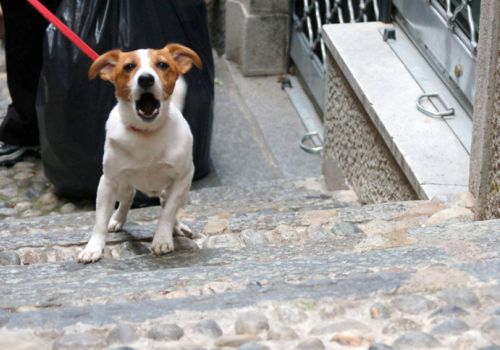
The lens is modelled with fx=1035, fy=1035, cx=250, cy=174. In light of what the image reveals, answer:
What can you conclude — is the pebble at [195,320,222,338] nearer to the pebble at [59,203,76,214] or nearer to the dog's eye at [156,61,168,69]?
the dog's eye at [156,61,168,69]

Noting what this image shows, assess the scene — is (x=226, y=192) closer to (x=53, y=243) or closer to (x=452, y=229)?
(x=53, y=243)

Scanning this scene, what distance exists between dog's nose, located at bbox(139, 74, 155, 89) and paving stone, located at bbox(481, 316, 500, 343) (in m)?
1.30

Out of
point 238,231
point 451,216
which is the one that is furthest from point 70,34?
point 451,216

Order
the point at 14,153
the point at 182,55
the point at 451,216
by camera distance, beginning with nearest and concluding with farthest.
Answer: the point at 182,55
the point at 451,216
the point at 14,153

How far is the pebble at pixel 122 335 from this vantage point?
A: 1.98 metres

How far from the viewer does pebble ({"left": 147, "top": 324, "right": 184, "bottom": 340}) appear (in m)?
1.99

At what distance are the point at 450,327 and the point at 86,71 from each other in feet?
9.37

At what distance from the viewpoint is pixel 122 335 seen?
198cm

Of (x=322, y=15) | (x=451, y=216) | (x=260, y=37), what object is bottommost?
(x=260, y=37)

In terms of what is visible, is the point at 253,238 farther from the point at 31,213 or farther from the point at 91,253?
the point at 31,213

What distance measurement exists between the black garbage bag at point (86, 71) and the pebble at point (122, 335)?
A: 2.63m

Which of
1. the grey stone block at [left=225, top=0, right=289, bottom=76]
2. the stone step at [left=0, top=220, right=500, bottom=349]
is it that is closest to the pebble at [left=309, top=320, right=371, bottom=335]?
the stone step at [left=0, top=220, right=500, bottom=349]

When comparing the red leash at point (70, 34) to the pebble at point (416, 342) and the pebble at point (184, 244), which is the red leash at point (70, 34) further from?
the pebble at point (416, 342)

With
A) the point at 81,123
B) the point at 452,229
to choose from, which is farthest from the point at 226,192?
the point at 452,229
